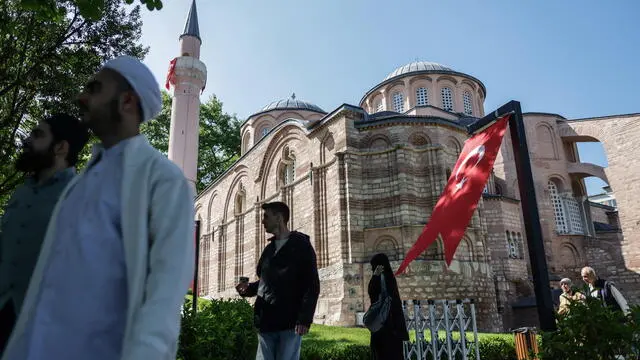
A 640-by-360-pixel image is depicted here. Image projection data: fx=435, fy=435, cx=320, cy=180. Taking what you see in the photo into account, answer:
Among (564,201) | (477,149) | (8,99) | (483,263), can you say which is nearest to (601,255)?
(564,201)

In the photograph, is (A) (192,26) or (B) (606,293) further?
(A) (192,26)

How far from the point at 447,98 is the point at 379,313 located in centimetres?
2365

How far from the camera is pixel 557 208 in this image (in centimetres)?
2509

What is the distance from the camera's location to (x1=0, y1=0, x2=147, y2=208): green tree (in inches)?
342

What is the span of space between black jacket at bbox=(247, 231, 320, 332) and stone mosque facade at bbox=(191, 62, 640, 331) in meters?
10.6

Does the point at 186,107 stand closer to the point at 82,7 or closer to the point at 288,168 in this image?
the point at 288,168

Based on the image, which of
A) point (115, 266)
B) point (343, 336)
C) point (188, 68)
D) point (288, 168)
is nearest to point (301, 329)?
point (115, 266)

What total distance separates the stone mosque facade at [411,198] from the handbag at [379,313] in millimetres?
8942

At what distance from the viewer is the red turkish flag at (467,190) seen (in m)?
4.76

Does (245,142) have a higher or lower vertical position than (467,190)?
higher

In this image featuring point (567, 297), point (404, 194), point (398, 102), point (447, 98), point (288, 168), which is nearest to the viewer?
point (567, 297)

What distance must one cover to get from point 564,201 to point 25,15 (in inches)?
1034

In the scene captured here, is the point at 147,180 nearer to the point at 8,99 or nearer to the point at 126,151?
the point at 126,151

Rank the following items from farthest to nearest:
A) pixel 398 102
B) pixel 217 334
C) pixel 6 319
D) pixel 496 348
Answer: pixel 398 102 < pixel 496 348 < pixel 217 334 < pixel 6 319
